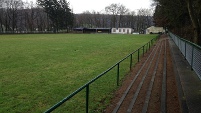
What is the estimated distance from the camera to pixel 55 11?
89938 millimetres

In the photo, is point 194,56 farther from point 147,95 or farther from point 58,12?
point 58,12

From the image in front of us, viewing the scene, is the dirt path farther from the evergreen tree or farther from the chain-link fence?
the evergreen tree

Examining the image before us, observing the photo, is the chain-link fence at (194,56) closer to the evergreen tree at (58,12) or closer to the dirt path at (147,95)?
the dirt path at (147,95)

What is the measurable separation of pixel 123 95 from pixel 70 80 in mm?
3414

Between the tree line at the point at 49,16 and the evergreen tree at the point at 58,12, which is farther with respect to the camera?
the evergreen tree at the point at 58,12

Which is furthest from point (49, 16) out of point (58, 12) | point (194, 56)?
point (194, 56)

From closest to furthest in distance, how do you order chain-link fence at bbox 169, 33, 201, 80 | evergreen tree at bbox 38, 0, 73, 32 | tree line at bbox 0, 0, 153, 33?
chain-link fence at bbox 169, 33, 201, 80, tree line at bbox 0, 0, 153, 33, evergreen tree at bbox 38, 0, 73, 32

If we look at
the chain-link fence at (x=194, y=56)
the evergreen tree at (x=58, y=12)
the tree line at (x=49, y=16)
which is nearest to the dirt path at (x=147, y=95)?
the chain-link fence at (x=194, y=56)

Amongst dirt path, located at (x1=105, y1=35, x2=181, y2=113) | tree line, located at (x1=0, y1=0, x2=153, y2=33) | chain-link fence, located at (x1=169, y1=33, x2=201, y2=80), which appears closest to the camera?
dirt path, located at (x1=105, y1=35, x2=181, y2=113)

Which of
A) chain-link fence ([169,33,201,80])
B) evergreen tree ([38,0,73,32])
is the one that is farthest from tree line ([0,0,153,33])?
chain-link fence ([169,33,201,80])

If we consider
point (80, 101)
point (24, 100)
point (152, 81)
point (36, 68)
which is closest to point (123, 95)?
point (80, 101)

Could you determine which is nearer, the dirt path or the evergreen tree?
the dirt path

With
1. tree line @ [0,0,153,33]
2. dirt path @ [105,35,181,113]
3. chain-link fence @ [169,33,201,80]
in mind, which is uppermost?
tree line @ [0,0,153,33]

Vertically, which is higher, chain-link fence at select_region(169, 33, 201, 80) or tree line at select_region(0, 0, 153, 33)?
tree line at select_region(0, 0, 153, 33)
